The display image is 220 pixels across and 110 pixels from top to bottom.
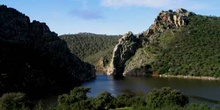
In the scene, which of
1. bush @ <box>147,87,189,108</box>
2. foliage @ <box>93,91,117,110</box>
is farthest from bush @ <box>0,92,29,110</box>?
bush @ <box>147,87,189,108</box>

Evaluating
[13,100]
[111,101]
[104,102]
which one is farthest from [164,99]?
[13,100]

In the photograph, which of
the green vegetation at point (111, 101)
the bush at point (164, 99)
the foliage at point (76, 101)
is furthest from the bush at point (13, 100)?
the bush at point (164, 99)

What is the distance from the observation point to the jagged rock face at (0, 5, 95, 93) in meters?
135

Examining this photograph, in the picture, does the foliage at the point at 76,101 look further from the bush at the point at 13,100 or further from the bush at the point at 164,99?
the bush at the point at 164,99

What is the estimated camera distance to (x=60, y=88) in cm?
14638

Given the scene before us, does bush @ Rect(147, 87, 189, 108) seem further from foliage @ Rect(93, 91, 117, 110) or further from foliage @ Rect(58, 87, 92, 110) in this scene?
foliage @ Rect(58, 87, 92, 110)

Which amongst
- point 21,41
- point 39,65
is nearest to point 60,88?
point 39,65

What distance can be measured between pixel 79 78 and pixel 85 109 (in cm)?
10532

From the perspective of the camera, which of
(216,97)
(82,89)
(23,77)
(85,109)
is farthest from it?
(23,77)

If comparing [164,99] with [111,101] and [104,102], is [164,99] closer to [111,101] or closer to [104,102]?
[111,101]

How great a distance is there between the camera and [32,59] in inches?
5950

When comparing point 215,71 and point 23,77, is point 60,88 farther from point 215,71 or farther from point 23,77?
point 215,71

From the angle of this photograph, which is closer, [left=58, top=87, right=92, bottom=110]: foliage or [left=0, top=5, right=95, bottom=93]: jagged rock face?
[left=58, top=87, right=92, bottom=110]: foliage

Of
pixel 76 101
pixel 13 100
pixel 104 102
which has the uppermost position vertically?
pixel 13 100
